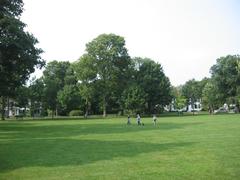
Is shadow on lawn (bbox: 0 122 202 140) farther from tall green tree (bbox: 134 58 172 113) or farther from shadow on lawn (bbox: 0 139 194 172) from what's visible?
tall green tree (bbox: 134 58 172 113)

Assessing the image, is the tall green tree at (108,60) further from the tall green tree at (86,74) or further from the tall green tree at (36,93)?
the tall green tree at (36,93)

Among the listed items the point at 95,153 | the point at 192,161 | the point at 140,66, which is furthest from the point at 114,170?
the point at 140,66

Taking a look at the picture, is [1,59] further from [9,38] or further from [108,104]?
[108,104]

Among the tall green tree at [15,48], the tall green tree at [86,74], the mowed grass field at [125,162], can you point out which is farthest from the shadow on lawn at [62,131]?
the tall green tree at [86,74]

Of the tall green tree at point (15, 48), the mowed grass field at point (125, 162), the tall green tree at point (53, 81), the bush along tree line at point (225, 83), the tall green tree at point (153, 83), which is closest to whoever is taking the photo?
the mowed grass field at point (125, 162)

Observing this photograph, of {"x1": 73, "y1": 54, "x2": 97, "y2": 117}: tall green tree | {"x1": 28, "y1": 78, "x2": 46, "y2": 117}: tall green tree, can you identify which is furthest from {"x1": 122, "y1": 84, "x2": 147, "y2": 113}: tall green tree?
{"x1": 28, "y1": 78, "x2": 46, "y2": 117}: tall green tree

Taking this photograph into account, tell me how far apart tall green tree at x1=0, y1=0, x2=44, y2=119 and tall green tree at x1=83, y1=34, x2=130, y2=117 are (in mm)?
45439

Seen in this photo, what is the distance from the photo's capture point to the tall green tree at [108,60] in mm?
87863

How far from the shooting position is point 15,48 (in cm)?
3828

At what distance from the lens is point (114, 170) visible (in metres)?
14.2

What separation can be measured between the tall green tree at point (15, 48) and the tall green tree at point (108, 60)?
4544 cm

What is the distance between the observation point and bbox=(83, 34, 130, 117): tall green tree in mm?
87863

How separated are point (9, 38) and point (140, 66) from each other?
2420 inches

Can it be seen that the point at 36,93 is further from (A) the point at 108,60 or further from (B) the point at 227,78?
(B) the point at 227,78
